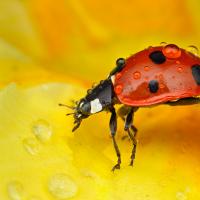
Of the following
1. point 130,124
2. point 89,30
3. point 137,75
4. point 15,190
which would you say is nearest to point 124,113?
point 130,124

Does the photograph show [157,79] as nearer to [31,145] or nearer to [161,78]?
[161,78]

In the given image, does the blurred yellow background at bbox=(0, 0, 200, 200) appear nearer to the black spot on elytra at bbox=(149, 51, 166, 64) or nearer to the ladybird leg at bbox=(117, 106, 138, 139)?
the ladybird leg at bbox=(117, 106, 138, 139)

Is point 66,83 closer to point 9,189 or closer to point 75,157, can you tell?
point 75,157

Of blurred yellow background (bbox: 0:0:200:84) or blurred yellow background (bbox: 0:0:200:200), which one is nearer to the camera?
blurred yellow background (bbox: 0:0:200:200)

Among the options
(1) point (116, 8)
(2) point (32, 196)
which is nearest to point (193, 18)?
(1) point (116, 8)

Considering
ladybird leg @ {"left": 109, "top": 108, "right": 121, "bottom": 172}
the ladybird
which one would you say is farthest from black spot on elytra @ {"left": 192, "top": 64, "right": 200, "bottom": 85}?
ladybird leg @ {"left": 109, "top": 108, "right": 121, "bottom": 172}
